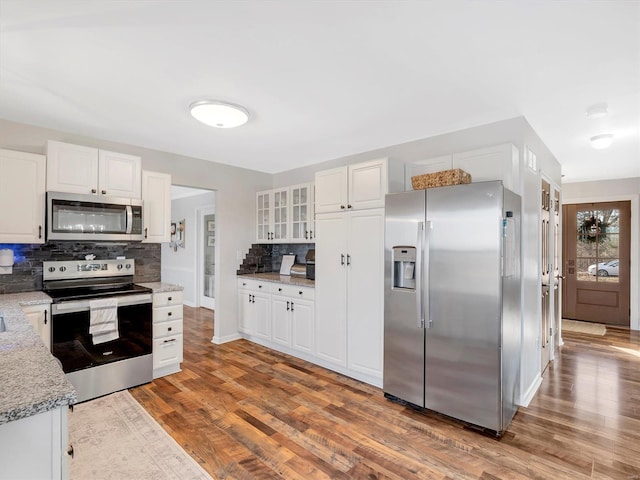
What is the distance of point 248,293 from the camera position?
15.1 feet

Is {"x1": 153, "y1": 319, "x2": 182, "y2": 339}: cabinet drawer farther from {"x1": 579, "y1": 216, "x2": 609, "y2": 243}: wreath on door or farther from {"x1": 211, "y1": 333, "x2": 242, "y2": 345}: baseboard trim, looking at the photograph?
{"x1": 579, "y1": 216, "x2": 609, "y2": 243}: wreath on door

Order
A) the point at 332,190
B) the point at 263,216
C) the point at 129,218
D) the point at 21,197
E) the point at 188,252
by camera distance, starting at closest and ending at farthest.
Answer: the point at 21,197
the point at 129,218
the point at 332,190
the point at 263,216
the point at 188,252

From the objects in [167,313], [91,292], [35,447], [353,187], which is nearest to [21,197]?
[91,292]

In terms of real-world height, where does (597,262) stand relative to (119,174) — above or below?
below

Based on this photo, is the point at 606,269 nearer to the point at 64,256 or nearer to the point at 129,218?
the point at 129,218

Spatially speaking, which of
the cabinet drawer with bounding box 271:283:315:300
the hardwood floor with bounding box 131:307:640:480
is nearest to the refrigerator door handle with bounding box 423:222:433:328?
the hardwood floor with bounding box 131:307:640:480

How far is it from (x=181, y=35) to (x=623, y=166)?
5.88m

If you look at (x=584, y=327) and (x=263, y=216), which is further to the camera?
(x=584, y=327)

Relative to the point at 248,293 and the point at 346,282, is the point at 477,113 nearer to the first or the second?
the point at 346,282

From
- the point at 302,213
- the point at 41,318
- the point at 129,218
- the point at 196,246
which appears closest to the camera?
the point at 41,318

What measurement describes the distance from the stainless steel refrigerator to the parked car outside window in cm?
450

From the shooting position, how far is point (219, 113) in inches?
106

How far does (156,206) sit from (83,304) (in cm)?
123

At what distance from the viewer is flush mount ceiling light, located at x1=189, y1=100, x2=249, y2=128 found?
103 inches
